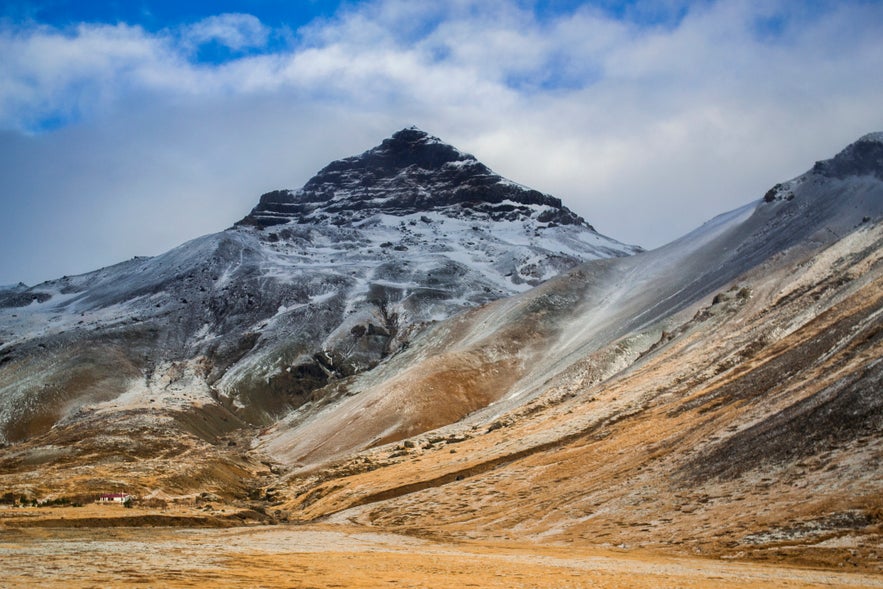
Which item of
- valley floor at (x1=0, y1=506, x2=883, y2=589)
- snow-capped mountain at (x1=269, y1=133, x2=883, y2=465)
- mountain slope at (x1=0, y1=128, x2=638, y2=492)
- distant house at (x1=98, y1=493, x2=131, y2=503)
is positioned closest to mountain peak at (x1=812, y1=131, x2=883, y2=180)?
snow-capped mountain at (x1=269, y1=133, x2=883, y2=465)

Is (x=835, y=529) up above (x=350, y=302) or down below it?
below

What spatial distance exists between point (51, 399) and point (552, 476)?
Result: 10503cm

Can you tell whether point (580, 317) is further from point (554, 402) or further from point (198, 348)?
point (198, 348)

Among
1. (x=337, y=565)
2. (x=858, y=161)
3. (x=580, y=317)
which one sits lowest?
(x=580, y=317)

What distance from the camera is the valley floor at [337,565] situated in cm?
1638

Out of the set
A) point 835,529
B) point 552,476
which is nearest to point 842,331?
point 552,476

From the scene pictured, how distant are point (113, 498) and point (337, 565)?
94.8ft

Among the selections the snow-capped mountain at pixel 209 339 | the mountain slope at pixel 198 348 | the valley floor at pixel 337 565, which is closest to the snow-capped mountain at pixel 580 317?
the mountain slope at pixel 198 348

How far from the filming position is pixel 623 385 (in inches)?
2232

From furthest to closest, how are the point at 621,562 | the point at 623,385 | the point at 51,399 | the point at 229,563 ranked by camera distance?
1. the point at 51,399
2. the point at 623,385
3. the point at 621,562
4. the point at 229,563

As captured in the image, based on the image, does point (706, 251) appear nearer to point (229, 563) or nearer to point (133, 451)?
point (133, 451)

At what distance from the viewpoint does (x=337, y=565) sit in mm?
20000

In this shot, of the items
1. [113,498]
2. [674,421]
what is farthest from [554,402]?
[113,498]

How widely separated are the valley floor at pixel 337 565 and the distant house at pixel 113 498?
13.9 m
